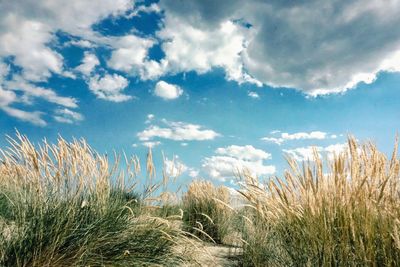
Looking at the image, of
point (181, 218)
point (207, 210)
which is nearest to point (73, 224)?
point (181, 218)

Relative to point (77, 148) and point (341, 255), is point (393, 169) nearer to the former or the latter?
point (341, 255)

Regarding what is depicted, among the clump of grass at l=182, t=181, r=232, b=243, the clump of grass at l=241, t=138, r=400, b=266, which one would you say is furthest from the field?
the clump of grass at l=182, t=181, r=232, b=243

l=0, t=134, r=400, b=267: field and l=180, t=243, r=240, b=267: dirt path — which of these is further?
l=180, t=243, r=240, b=267: dirt path

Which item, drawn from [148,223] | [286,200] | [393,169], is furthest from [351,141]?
[148,223]

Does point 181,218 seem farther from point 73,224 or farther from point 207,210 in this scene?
point 207,210

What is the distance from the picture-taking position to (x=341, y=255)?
2664 millimetres

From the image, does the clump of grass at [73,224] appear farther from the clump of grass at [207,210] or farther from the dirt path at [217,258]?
the clump of grass at [207,210]

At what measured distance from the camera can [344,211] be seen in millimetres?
2736

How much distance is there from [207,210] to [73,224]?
4323 mm

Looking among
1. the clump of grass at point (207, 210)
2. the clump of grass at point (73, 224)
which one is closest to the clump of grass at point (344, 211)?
the clump of grass at point (73, 224)

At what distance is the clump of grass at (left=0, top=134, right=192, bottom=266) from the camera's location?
118 inches

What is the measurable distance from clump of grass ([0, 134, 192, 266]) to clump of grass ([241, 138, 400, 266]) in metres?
1.13

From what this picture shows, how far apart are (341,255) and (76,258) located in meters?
2.14

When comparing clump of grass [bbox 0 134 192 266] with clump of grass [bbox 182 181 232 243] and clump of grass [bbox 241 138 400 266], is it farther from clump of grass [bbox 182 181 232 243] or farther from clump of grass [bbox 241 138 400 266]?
clump of grass [bbox 182 181 232 243]
